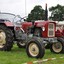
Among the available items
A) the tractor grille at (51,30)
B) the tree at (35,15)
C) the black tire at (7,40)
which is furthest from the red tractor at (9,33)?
the tree at (35,15)

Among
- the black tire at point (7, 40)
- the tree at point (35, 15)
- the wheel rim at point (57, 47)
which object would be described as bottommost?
the wheel rim at point (57, 47)

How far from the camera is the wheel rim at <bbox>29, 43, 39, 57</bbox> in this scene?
10906mm

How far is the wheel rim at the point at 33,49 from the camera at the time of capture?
10.9 meters

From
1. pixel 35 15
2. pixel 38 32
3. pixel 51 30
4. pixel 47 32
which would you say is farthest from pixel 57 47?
pixel 35 15

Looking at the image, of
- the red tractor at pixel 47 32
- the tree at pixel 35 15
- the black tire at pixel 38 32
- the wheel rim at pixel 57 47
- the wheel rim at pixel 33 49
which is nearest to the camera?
the wheel rim at pixel 33 49

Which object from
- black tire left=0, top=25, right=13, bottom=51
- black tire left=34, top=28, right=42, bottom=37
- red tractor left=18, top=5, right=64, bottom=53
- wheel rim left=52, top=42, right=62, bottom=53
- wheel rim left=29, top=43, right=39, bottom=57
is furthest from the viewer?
wheel rim left=52, top=42, right=62, bottom=53

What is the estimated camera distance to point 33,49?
1102cm

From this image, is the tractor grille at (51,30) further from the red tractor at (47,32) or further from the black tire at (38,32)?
the black tire at (38,32)

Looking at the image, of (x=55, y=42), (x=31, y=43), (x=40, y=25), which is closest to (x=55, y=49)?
(x=55, y=42)

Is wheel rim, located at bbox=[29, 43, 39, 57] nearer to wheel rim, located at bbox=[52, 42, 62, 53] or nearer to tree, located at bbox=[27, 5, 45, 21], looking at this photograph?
wheel rim, located at bbox=[52, 42, 62, 53]

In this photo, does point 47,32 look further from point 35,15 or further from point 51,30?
point 35,15

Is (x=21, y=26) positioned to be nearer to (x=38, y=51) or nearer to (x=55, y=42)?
(x=55, y=42)

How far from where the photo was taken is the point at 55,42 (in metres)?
12.7

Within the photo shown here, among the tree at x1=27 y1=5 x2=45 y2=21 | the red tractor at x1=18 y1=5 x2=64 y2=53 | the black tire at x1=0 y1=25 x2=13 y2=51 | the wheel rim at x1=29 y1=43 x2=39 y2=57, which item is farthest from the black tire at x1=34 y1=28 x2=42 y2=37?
the tree at x1=27 y1=5 x2=45 y2=21
